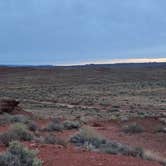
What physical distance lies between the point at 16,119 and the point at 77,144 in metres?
9.01

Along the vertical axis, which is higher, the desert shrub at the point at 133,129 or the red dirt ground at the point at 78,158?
the red dirt ground at the point at 78,158

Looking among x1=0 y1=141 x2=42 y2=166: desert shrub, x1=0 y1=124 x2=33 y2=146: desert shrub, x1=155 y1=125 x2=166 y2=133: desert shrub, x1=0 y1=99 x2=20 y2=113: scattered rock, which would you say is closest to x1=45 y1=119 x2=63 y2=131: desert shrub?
x1=155 y1=125 x2=166 y2=133: desert shrub

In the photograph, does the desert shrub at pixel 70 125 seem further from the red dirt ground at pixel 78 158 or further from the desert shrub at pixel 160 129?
the red dirt ground at pixel 78 158

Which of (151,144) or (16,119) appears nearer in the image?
(151,144)

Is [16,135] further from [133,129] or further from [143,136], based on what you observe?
[133,129]

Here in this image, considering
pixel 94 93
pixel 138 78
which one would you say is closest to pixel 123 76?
pixel 138 78

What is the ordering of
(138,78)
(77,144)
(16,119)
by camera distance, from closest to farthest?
(77,144) < (16,119) < (138,78)

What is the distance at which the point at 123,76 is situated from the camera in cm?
10219

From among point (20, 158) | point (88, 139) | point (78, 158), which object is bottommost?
point (88, 139)

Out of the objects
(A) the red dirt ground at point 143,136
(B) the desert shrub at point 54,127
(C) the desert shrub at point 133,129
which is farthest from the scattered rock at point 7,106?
(C) the desert shrub at point 133,129

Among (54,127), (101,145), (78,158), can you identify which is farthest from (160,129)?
(78,158)

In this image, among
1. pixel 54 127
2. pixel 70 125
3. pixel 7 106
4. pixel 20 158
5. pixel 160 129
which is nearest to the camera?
pixel 20 158

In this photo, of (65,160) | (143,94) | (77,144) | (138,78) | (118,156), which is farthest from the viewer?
(138,78)

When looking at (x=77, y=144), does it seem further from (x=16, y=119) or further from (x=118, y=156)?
(x=16, y=119)
